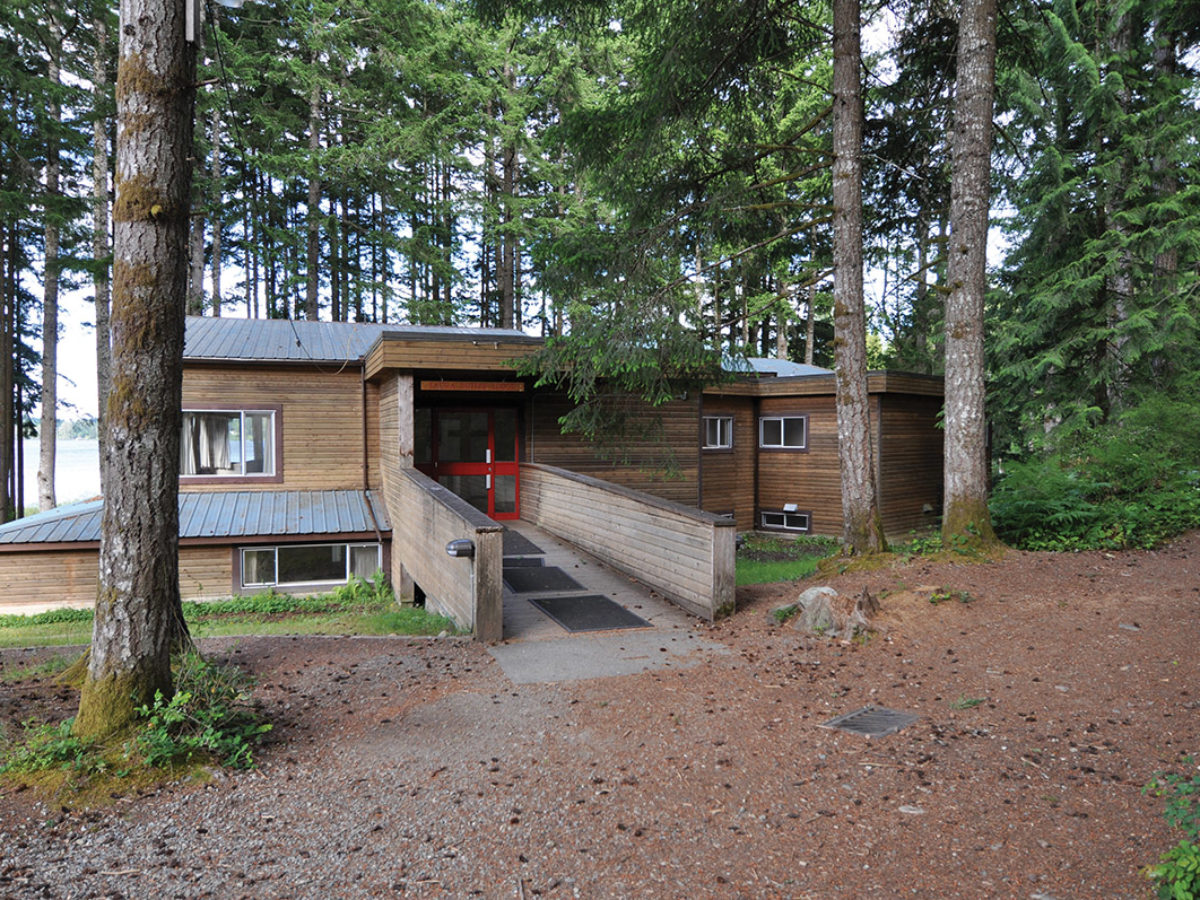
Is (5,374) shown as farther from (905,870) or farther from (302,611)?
(905,870)

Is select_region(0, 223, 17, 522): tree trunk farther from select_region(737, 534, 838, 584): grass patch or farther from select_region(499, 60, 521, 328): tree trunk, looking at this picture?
select_region(737, 534, 838, 584): grass patch

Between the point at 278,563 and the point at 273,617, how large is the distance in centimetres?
134

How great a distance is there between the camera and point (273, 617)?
11.5 meters

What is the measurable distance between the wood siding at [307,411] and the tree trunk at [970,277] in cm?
→ 1024

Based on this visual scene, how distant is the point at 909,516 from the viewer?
54.1ft

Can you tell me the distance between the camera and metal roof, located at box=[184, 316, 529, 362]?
43.2ft

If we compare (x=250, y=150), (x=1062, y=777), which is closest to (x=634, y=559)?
(x=1062, y=777)

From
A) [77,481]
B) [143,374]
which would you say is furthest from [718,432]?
[77,481]

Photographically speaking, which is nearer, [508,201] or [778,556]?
[778,556]

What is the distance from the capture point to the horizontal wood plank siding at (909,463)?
51.8ft

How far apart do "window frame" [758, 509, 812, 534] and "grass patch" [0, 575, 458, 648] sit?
9.37 m

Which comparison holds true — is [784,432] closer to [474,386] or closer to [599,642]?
[474,386]

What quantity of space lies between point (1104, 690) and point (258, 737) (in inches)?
202

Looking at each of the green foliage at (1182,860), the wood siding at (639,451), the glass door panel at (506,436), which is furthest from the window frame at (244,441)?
the green foliage at (1182,860)
